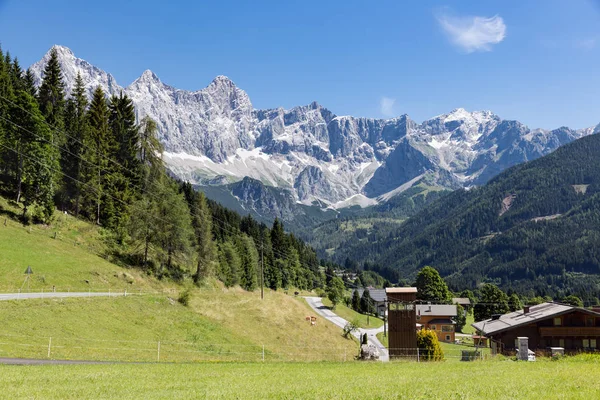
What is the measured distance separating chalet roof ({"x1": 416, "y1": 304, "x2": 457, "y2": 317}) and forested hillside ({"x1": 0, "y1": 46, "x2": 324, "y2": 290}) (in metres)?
60.9

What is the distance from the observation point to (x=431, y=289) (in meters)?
134

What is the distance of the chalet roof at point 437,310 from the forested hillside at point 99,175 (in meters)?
60.9

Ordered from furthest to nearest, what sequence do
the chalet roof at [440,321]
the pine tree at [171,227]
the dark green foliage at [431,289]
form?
1. the dark green foliage at [431,289]
2. the chalet roof at [440,321]
3. the pine tree at [171,227]

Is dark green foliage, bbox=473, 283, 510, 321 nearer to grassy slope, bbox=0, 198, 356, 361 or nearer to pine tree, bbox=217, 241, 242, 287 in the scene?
grassy slope, bbox=0, 198, 356, 361

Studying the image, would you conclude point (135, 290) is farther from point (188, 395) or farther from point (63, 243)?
point (188, 395)

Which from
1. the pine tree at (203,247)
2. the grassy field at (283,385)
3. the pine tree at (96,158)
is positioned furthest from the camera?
the pine tree at (203,247)

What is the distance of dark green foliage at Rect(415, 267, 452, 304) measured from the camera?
133m

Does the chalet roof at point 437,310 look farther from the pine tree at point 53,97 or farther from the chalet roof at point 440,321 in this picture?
the pine tree at point 53,97

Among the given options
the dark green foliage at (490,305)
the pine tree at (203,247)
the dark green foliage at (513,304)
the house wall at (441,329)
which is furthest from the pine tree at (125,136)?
the dark green foliage at (513,304)

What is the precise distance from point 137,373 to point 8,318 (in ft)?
63.5

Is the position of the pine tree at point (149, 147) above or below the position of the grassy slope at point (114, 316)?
above

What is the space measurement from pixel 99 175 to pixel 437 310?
94.1 meters

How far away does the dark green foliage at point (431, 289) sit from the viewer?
133125 mm

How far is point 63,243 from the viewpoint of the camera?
60281 mm
